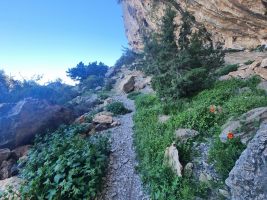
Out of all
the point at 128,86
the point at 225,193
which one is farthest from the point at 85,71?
the point at 225,193

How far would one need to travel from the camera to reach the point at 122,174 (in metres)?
9.25

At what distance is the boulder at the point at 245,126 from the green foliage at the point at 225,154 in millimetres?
223

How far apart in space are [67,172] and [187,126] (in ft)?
16.0

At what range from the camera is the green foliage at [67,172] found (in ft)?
25.5

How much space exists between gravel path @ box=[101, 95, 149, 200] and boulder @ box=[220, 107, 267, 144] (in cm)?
323

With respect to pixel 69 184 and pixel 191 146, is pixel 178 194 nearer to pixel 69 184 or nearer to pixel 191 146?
pixel 191 146

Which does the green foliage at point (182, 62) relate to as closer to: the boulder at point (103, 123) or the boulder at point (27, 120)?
the boulder at point (103, 123)

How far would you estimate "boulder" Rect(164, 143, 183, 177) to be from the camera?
745 cm

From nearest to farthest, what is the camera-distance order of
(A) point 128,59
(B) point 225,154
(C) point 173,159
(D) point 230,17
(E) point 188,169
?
1. (B) point 225,154
2. (E) point 188,169
3. (C) point 173,159
4. (D) point 230,17
5. (A) point 128,59

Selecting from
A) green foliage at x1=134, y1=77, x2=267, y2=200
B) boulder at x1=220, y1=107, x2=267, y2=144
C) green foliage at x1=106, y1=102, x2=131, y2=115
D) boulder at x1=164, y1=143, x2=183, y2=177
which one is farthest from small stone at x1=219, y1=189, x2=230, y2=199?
green foliage at x1=106, y1=102, x2=131, y2=115

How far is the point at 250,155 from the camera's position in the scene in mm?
5270

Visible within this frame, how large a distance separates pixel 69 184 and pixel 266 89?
36.7 ft

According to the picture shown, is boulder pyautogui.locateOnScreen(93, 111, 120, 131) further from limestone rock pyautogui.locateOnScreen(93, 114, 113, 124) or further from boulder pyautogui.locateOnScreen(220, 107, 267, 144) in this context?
boulder pyautogui.locateOnScreen(220, 107, 267, 144)

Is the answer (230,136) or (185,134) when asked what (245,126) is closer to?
(230,136)
